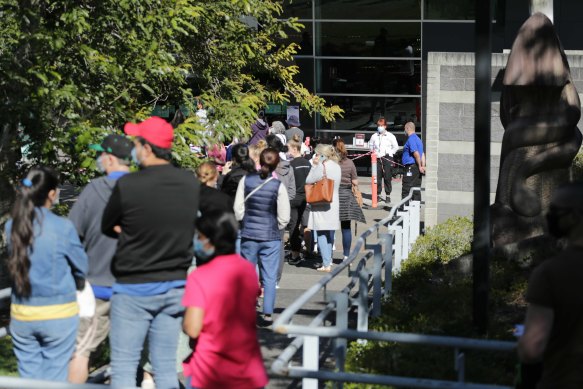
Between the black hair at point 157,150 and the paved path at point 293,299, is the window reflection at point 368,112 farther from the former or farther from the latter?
the black hair at point 157,150

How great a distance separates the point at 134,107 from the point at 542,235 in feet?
15.2

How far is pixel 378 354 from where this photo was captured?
8742mm

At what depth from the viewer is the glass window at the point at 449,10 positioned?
2788cm

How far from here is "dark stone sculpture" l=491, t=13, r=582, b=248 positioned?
1233cm

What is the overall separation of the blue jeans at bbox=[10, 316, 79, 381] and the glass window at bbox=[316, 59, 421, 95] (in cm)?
2267

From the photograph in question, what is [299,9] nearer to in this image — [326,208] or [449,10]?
[449,10]

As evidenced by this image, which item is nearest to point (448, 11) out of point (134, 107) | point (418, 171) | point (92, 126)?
point (418, 171)

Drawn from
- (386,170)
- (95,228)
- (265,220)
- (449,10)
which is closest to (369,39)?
(449,10)

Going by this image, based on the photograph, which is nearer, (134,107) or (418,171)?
(134,107)

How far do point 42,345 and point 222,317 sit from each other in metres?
1.59

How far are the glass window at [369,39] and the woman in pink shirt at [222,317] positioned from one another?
23212 mm

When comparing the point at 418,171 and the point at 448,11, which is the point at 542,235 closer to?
the point at 418,171

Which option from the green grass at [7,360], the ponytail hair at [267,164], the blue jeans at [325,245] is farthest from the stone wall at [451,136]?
the green grass at [7,360]

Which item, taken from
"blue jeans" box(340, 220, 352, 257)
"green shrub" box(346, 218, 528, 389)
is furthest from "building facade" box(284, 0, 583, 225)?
"green shrub" box(346, 218, 528, 389)
